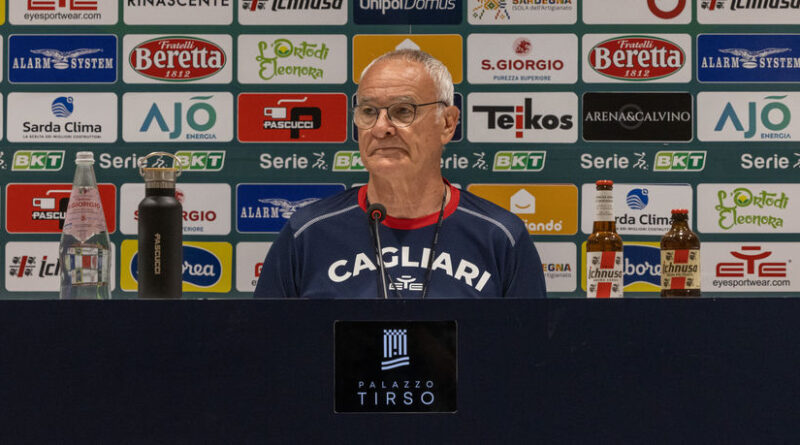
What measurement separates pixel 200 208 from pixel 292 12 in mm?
822

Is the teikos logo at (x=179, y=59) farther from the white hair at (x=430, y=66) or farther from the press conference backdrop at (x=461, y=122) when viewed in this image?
the white hair at (x=430, y=66)

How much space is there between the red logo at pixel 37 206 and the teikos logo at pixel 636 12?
1931mm

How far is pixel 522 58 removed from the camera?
9.27 feet

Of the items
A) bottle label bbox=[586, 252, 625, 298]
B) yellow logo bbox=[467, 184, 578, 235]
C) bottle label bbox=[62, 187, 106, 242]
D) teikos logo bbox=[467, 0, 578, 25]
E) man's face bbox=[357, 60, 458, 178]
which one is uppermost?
teikos logo bbox=[467, 0, 578, 25]

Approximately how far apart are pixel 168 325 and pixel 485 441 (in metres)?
0.40

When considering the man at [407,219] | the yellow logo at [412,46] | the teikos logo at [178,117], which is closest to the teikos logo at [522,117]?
the yellow logo at [412,46]

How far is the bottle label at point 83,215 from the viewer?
45.8 inches

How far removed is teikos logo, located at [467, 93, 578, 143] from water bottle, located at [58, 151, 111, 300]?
1834 millimetres

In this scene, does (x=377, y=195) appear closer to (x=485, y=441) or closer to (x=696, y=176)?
(x=485, y=441)

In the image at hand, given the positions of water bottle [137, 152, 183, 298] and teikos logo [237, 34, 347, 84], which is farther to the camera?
teikos logo [237, 34, 347, 84]

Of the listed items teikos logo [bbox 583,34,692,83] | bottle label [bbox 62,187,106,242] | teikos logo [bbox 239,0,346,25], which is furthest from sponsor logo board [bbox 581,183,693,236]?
bottle label [bbox 62,187,106,242]

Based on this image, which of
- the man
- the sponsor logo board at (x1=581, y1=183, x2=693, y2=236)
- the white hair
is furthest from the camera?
the sponsor logo board at (x1=581, y1=183, x2=693, y2=236)

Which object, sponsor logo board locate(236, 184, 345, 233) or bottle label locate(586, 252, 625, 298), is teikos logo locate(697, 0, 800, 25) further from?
bottle label locate(586, 252, 625, 298)

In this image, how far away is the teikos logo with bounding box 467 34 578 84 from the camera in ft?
9.28
